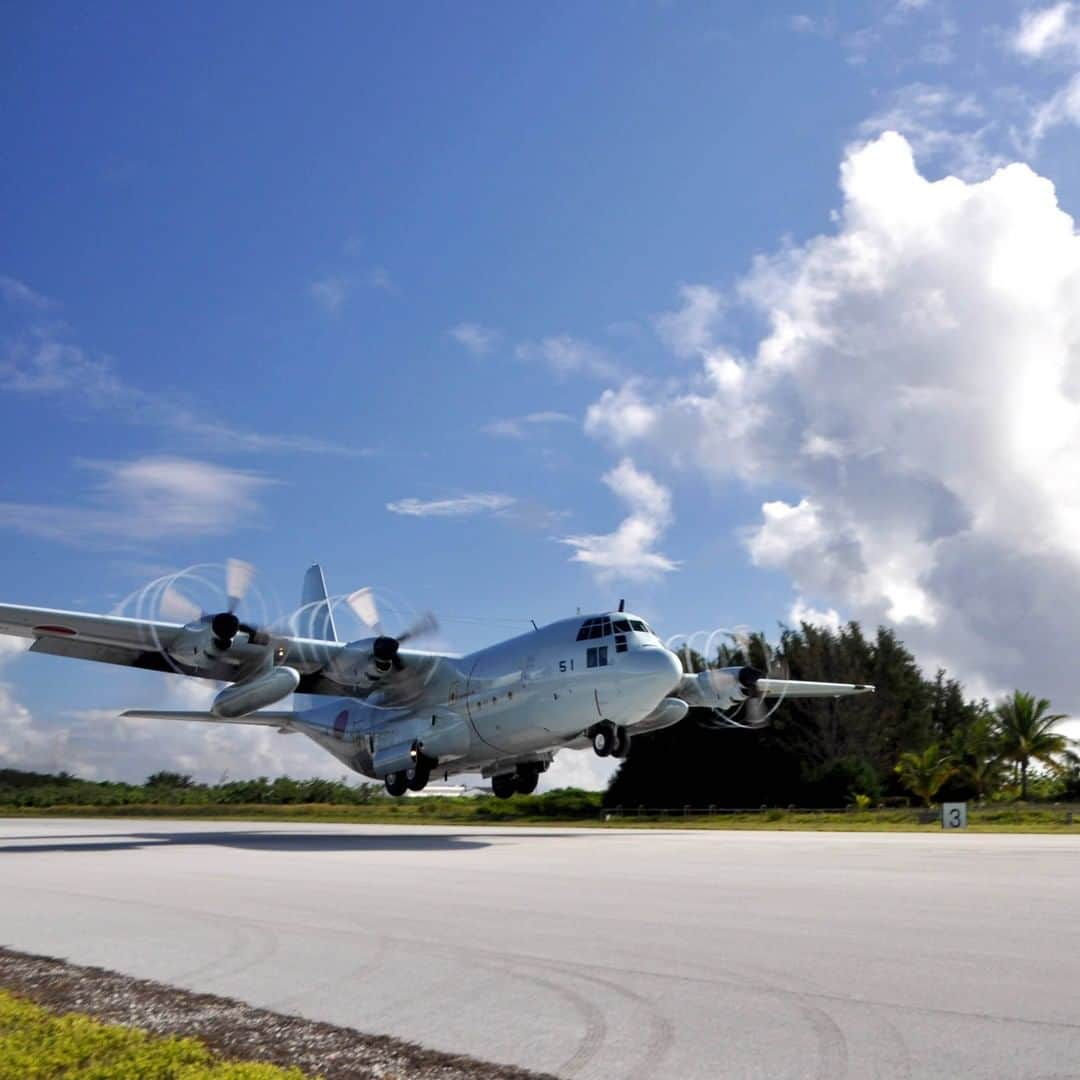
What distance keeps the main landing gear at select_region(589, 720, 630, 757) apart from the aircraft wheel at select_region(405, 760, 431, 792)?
23.6 feet

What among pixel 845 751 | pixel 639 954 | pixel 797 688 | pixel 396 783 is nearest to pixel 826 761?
pixel 845 751

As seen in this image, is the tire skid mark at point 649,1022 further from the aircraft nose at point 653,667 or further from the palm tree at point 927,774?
the palm tree at point 927,774

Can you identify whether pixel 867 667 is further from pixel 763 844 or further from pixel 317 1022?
pixel 317 1022

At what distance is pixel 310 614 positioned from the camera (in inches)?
1801

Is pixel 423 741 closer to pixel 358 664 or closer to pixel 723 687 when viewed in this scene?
pixel 358 664

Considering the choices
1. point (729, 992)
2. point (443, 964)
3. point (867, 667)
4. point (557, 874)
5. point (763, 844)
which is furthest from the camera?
point (867, 667)

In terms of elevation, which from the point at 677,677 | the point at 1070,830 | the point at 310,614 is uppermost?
the point at 310,614

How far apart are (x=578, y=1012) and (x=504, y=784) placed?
31.6 metres

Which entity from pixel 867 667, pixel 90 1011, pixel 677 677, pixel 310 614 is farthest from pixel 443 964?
pixel 867 667

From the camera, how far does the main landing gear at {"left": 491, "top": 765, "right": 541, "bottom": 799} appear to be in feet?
125

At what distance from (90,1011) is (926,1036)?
5771mm

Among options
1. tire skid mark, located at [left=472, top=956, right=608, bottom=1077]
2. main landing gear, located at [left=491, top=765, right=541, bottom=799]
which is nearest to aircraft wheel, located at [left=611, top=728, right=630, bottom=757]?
main landing gear, located at [left=491, top=765, right=541, bottom=799]

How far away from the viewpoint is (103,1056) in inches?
266

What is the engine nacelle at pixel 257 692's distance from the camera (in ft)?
103
